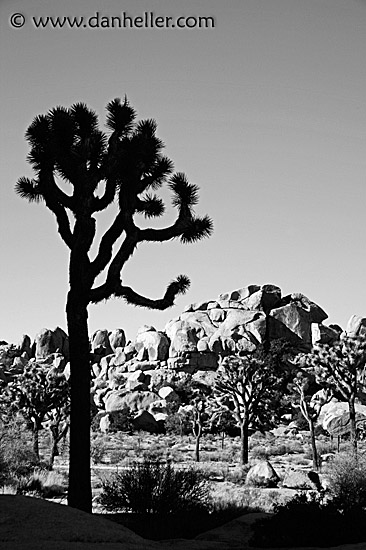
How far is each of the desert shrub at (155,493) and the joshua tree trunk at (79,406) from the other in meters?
1.01

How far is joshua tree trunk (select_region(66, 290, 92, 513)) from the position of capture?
11.1 m

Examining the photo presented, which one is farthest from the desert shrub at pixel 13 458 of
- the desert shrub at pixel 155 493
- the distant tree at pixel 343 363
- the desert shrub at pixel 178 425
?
the desert shrub at pixel 178 425

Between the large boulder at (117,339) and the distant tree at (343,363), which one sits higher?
the large boulder at (117,339)

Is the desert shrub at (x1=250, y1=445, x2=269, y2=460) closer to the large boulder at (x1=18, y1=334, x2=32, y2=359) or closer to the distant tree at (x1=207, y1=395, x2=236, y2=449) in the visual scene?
the distant tree at (x1=207, y1=395, x2=236, y2=449)

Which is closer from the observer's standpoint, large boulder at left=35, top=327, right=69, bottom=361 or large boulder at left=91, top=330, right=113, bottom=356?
large boulder at left=35, top=327, right=69, bottom=361

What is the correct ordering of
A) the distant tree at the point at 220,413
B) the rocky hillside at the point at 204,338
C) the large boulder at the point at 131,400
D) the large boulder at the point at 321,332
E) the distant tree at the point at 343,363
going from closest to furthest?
the distant tree at the point at 343,363 → the distant tree at the point at 220,413 → the large boulder at the point at 131,400 → the rocky hillside at the point at 204,338 → the large boulder at the point at 321,332

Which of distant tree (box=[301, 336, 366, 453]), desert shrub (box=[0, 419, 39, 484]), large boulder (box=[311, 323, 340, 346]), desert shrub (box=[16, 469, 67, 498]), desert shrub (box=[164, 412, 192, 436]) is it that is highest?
large boulder (box=[311, 323, 340, 346])

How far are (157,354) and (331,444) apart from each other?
122 feet

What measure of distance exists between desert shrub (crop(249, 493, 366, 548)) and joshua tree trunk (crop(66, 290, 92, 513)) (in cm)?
366

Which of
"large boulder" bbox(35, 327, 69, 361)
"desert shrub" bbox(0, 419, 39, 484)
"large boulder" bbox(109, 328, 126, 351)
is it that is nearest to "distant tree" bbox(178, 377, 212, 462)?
"desert shrub" bbox(0, 419, 39, 484)

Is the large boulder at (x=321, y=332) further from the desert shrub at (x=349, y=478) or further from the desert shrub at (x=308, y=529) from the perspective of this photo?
the desert shrub at (x=308, y=529)

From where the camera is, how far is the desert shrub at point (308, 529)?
8.15 meters

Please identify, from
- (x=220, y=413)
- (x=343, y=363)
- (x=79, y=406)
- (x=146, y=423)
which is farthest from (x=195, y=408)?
(x=79, y=406)

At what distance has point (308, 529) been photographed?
822cm
